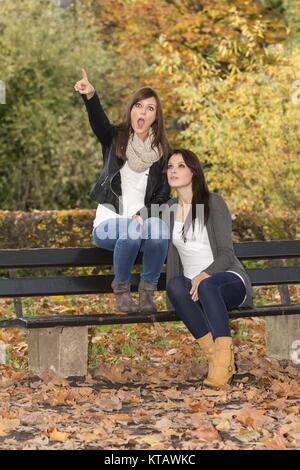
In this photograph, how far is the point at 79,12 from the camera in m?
19.2

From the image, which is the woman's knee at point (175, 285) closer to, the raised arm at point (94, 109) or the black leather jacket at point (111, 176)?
the black leather jacket at point (111, 176)

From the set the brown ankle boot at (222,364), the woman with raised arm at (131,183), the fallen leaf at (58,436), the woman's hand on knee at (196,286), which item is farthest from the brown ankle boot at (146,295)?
the fallen leaf at (58,436)

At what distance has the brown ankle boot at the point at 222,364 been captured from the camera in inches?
252

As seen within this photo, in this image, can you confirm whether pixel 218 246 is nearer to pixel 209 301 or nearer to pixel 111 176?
pixel 209 301

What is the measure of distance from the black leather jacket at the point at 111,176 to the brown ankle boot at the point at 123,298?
0.44m

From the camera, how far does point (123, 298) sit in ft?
22.2

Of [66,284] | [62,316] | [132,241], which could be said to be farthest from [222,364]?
[66,284]

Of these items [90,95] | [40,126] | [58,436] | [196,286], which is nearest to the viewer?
[58,436]

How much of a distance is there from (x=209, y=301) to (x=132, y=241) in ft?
1.89

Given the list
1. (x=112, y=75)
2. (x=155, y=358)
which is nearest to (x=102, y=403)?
(x=155, y=358)

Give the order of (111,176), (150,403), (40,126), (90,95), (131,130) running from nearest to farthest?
(150,403) → (90,95) → (111,176) → (131,130) → (40,126)

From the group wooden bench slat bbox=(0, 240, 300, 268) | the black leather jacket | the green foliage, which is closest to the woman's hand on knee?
the black leather jacket
